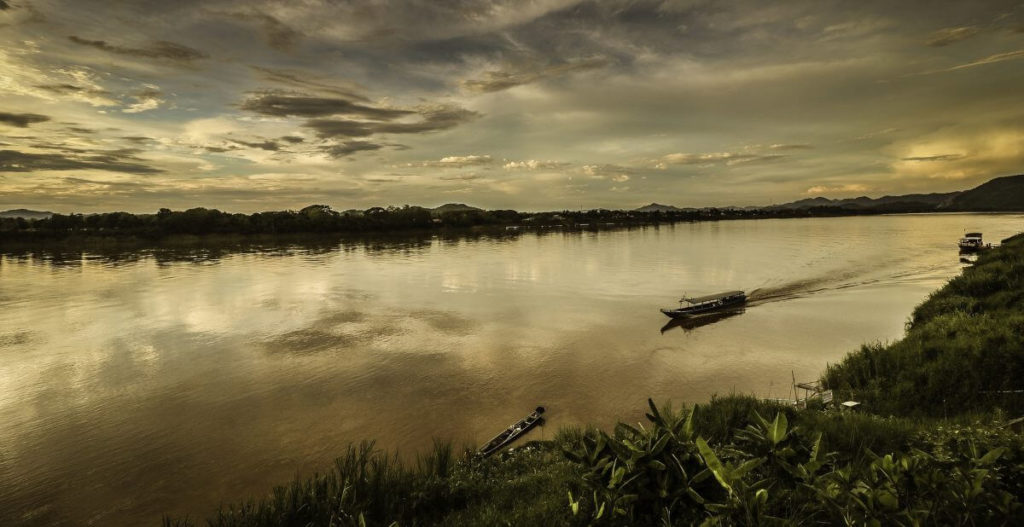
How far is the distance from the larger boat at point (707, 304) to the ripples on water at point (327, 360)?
4.85 feet

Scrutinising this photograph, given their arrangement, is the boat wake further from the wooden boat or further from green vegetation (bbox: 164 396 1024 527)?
green vegetation (bbox: 164 396 1024 527)

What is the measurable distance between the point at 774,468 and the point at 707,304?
3724cm

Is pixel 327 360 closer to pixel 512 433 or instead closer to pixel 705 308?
pixel 512 433

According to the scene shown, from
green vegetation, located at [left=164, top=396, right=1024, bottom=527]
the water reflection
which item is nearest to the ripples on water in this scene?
the water reflection

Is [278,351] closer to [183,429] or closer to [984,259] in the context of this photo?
[183,429]

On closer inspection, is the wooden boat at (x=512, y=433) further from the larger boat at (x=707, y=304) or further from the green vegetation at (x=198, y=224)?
the green vegetation at (x=198, y=224)

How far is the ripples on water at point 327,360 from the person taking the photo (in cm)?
1741

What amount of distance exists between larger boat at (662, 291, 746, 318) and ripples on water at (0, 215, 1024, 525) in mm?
1479

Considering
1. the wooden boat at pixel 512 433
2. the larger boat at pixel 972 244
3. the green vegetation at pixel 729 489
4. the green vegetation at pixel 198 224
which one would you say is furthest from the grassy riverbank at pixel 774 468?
the green vegetation at pixel 198 224

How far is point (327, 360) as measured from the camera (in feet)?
93.5

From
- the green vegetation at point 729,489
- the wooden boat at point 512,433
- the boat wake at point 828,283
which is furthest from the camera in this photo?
the boat wake at point 828,283

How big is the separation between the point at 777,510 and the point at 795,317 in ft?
130

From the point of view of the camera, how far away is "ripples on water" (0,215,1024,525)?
17.4 m

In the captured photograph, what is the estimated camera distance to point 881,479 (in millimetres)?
→ 4430
